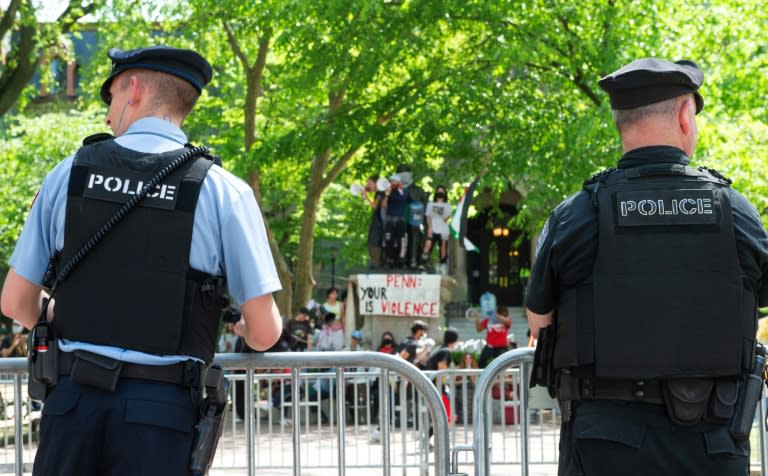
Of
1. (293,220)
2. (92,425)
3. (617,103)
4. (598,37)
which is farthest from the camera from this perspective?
(293,220)

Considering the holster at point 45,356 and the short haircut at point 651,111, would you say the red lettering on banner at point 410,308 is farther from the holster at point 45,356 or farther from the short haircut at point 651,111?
the holster at point 45,356

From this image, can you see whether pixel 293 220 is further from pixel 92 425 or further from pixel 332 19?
pixel 92 425

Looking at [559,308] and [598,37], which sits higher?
[598,37]

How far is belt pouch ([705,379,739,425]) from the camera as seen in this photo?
359cm

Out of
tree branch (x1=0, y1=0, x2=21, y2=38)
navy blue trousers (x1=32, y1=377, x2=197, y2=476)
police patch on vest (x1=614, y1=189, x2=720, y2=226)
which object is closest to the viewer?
navy blue trousers (x1=32, y1=377, x2=197, y2=476)

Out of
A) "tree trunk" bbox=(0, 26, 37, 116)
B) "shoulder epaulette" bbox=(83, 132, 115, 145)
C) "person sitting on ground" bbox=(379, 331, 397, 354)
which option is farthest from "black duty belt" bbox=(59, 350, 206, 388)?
"tree trunk" bbox=(0, 26, 37, 116)

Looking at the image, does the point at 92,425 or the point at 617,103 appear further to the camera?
the point at 617,103

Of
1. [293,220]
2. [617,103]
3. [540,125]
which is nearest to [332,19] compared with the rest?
[540,125]

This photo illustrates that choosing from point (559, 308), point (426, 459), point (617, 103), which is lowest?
point (426, 459)

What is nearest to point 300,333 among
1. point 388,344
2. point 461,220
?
point 388,344

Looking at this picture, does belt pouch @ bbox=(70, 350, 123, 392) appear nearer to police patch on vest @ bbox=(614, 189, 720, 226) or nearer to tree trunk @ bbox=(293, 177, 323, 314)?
police patch on vest @ bbox=(614, 189, 720, 226)

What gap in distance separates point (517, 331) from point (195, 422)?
2737 cm

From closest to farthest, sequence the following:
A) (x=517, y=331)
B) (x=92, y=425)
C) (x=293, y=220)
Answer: (x=92, y=425) < (x=517, y=331) < (x=293, y=220)

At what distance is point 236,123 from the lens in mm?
25859
